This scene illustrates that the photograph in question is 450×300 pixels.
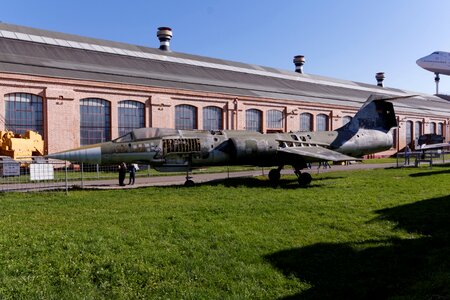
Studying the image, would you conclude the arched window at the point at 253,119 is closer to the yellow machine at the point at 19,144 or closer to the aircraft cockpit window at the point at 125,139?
the yellow machine at the point at 19,144

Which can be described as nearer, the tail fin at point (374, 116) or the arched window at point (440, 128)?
the tail fin at point (374, 116)

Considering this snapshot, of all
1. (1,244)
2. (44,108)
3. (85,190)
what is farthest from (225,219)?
(44,108)

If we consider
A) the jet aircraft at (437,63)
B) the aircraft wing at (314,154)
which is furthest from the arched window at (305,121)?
the jet aircraft at (437,63)

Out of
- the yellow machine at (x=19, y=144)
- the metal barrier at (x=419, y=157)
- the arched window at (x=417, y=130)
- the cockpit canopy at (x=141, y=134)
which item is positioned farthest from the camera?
the arched window at (x=417, y=130)

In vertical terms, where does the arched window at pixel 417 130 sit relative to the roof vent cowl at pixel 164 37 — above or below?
below

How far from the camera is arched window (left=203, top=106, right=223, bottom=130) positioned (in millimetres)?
36625

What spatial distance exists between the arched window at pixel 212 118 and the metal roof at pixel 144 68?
1.90 meters

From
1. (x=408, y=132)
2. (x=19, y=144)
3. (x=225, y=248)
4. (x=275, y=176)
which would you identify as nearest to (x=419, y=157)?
(x=275, y=176)

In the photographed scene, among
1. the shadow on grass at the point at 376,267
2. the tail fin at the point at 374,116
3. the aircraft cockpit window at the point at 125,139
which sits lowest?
the shadow on grass at the point at 376,267

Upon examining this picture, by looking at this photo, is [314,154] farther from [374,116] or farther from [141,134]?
[141,134]

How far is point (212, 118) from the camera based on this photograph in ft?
122

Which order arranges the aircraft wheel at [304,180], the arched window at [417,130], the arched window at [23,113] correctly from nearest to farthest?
the aircraft wheel at [304,180] < the arched window at [23,113] < the arched window at [417,130]

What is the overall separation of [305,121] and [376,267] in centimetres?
3873

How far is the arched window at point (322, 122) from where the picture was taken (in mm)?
45938
